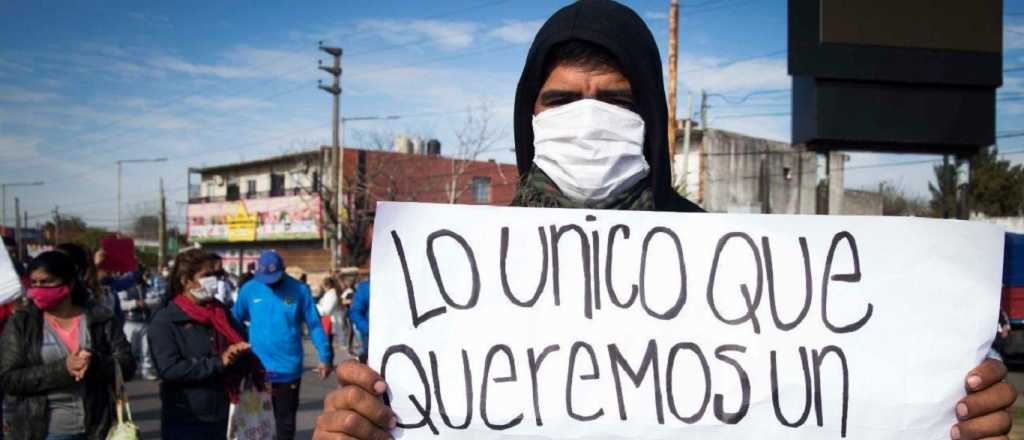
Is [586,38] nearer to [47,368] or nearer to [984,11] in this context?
[47,368]

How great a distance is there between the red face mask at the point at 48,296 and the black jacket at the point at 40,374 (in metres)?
0.07

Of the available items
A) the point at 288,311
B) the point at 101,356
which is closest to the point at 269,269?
the point at 288,311

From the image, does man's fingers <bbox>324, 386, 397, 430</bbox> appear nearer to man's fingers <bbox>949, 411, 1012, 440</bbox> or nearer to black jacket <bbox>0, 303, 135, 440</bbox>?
man's fingers <bbox>949, 411, 1012, 440</bbox>

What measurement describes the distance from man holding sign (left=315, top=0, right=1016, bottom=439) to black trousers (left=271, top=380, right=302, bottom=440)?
218 inches

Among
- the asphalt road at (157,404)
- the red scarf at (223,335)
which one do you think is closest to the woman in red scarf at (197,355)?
the red scarf at (223,335)

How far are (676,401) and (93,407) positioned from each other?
4134 millimetres

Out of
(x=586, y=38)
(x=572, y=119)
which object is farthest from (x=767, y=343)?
(x=586, y=38)

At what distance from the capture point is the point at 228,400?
5.11m

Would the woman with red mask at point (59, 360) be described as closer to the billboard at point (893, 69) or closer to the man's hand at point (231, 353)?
the man's hand at point (231, 353)

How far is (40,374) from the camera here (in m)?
4.35

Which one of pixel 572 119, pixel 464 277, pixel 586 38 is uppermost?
pixel 586 38

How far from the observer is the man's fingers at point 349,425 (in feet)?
4.86

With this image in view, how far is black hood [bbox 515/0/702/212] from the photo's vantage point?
5.96ft

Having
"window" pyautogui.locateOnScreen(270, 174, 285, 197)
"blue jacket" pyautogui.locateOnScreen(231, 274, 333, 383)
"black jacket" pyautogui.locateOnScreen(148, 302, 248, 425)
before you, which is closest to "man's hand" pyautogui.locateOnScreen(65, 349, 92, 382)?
"black jacket" pyautogui.locateOnScreen(148, 302, 248, 425)
